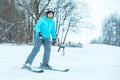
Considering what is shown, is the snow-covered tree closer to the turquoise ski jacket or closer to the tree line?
the tree line

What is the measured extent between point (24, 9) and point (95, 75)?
97.9 feet

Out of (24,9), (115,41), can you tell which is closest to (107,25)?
(115,41)

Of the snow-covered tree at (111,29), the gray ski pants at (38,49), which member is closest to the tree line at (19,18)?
the gray ski pants at (38,49)

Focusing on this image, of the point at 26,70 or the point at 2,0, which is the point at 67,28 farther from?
the point at 26,70

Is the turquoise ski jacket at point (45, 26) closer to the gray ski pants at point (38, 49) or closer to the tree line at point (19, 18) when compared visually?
the gray ski pants at point (38, 49)

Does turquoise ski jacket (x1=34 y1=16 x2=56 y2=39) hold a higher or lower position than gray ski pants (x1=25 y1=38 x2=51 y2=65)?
higher

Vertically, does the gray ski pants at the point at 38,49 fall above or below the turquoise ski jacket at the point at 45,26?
below

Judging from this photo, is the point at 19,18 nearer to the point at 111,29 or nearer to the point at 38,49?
the point at 38,49

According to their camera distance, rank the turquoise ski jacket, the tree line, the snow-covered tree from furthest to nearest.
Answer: the snow-covered tree, the tree line, the turquoise ski jacket

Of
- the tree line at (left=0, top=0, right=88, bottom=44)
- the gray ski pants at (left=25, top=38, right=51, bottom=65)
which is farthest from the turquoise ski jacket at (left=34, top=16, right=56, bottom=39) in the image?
the tree line at (left=0, top=0, right=88, bottom=44)

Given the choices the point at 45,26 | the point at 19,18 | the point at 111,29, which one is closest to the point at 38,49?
the point at 45,26

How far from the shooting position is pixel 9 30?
121 feet

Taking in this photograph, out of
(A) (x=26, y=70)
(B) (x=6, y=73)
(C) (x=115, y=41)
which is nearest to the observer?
(B) (x=6, y=73)

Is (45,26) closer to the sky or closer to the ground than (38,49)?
closer to the sky
